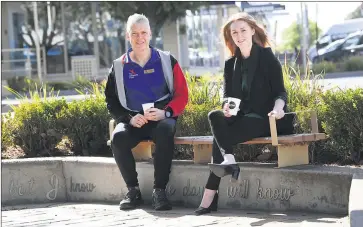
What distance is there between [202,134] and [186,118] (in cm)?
20

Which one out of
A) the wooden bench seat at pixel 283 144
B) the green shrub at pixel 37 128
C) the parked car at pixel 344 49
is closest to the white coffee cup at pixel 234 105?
the wooden bench seat at pixel 283 144

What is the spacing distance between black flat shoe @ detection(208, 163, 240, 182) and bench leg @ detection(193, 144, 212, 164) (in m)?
0.62

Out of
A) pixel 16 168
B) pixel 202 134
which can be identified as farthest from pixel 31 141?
pixel 202 134

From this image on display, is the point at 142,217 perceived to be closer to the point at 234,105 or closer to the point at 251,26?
the point at 234,105

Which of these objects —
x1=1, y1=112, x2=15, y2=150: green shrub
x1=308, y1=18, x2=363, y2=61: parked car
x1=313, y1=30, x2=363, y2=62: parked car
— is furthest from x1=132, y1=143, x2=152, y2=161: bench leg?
x1=308, y1=18, x2=363, y2=61: parked car

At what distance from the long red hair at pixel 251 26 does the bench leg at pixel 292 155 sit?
0.84m

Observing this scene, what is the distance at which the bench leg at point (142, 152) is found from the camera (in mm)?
6129

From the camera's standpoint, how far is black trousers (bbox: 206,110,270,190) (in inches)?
207

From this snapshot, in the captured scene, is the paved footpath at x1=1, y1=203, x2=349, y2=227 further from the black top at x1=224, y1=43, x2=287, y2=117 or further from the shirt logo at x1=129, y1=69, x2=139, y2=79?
the shirt logo at x1=129, y1=69, x2=139, y2=79

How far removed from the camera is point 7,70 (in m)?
25.9

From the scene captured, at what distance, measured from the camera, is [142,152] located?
6.16 metres

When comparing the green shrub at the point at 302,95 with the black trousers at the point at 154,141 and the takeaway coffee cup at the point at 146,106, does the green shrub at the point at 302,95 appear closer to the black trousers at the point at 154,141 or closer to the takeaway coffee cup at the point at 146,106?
the black trousers at the point at 154,141

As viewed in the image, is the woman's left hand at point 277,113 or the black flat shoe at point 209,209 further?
the black flat shoe at point 209,209

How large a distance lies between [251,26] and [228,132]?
87 cm
